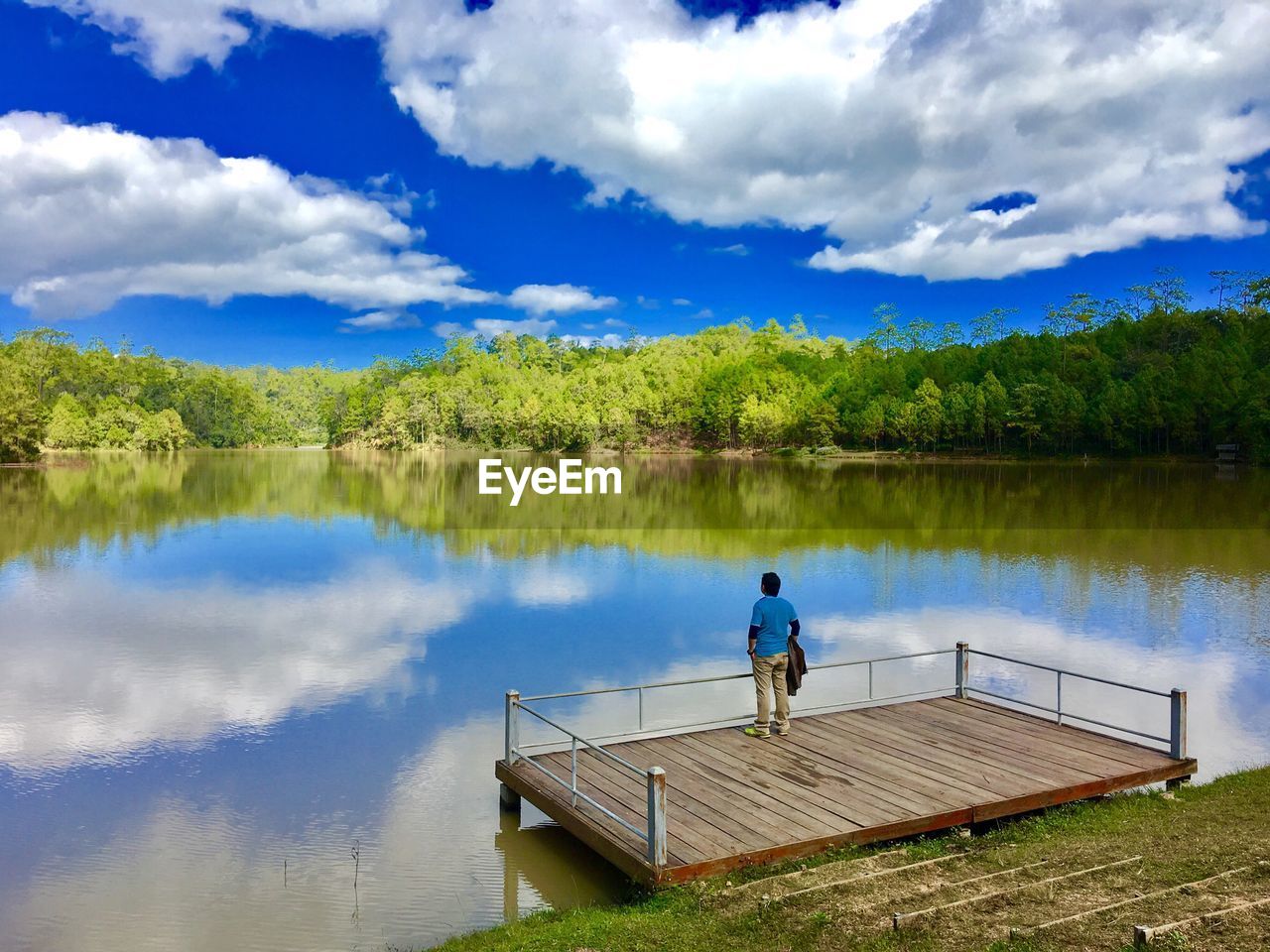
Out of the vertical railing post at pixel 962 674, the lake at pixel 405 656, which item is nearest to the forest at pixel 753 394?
A: the lake at pixel 405 656

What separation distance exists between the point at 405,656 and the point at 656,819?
10.8 metres

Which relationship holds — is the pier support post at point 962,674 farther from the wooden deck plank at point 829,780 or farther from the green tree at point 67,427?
the green tree at point 67,427

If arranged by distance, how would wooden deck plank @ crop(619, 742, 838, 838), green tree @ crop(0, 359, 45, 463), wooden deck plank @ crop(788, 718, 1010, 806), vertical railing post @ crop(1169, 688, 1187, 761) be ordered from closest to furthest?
1. wooden deck plank @ crop(619, 742, 838, 838)
2. wooden deck plank @ crop(788, 718, 1010, 806)
3. vertical railing post @ crop(1169, 688, 1187, 761)
4. green tree @ crop(0, 359, 45, 463)

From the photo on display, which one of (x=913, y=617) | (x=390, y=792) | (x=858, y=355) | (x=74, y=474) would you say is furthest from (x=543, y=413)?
(x=390, y=792)

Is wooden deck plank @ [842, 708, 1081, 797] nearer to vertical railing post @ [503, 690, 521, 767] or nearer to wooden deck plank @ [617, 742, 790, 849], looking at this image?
wooden deck plank @ [617, 742, 790, 849]

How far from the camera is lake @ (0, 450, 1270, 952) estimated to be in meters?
8.97

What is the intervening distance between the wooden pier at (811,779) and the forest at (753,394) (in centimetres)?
7796

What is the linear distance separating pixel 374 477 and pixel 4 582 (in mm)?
53281

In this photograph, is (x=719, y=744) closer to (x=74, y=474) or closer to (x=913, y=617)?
(x=913, y=617)

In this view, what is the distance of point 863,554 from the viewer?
3047cm

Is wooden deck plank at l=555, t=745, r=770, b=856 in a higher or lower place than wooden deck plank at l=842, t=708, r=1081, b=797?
lower

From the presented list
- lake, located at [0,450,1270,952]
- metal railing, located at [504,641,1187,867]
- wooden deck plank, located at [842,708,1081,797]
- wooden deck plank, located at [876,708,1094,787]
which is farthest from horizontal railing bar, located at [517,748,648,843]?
wooden deck plank, located at [876,708,1094,787]

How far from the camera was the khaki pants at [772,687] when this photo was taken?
35.2 feet

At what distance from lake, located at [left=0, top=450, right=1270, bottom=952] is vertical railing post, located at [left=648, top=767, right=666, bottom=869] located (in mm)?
1131
